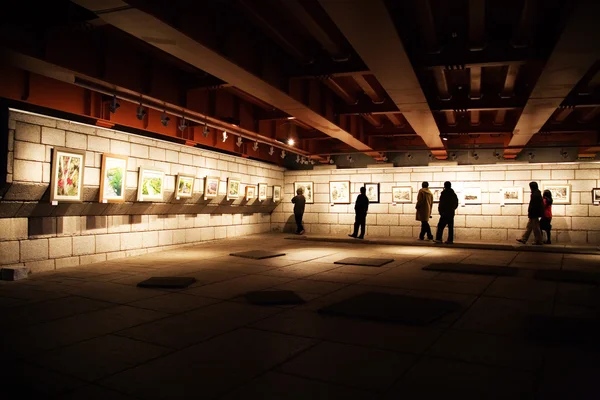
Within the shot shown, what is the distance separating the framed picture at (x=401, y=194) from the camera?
1616 centimetres

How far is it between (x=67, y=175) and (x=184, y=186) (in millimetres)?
3746

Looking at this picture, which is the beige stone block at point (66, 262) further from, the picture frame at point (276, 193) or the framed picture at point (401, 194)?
the framed picture at point (401, 194)

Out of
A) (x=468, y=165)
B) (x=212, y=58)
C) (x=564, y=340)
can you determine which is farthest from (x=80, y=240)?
(x=468, y=165)

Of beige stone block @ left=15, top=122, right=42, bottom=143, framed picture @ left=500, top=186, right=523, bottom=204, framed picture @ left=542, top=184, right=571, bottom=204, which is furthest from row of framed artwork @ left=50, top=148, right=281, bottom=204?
framed picture @ left=542, top=184, right=571, bottom=204

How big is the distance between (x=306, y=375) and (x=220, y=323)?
5.54 feet

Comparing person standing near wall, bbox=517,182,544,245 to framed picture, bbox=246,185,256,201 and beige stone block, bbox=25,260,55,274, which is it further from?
beige stone block, bbox=25,260,55,274

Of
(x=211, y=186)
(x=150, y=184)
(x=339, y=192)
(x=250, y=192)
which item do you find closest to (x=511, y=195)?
(x=339, y=192)

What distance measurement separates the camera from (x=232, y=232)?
15.4 metres

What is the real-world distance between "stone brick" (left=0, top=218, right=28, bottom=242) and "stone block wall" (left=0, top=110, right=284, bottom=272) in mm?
18

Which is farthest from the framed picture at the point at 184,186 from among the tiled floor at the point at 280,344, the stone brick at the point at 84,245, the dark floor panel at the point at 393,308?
the dark floor panel at the point at 393,308

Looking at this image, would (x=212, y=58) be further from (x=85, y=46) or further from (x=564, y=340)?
(x=564, y=340)

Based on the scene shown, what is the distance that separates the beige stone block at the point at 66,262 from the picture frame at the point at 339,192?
10.4 m

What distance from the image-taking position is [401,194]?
16.3 meters

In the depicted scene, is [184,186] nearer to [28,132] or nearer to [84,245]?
[84,245]
